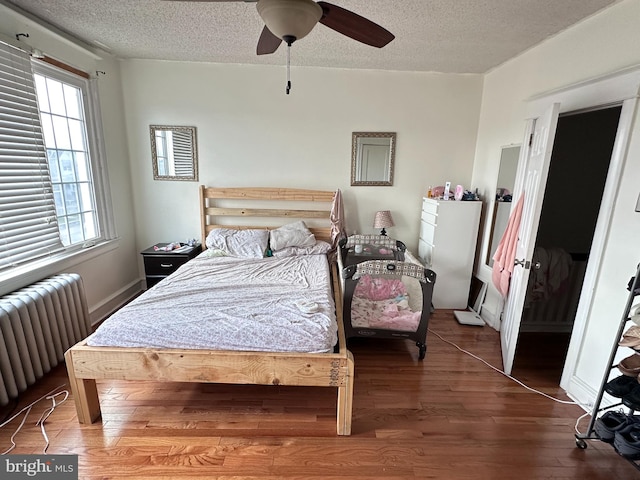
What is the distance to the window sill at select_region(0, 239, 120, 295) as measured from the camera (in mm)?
2070

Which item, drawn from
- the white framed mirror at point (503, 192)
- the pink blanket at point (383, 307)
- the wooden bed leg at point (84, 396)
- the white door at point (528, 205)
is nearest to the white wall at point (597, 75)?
the white door at point (528, 205)

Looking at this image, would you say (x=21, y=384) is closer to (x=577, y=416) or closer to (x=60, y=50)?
(x=60, y=50)

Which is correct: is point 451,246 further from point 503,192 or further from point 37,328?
point 37,328

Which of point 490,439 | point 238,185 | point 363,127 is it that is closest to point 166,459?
point 490,439

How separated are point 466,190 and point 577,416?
7.80 ft

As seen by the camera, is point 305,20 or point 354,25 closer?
point 305,20

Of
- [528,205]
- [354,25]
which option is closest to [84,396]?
[354,25]

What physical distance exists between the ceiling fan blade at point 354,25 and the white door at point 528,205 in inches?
50.2

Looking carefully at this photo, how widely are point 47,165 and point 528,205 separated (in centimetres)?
377

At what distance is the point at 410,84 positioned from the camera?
339cm

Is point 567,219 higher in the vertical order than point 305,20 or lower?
lower

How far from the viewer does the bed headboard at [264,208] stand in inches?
139

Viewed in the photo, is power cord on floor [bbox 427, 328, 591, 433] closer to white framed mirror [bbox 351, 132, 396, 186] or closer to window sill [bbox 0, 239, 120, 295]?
white framed mirror [bbox 351, 132, 396, 186]

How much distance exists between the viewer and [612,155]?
1.87 m
